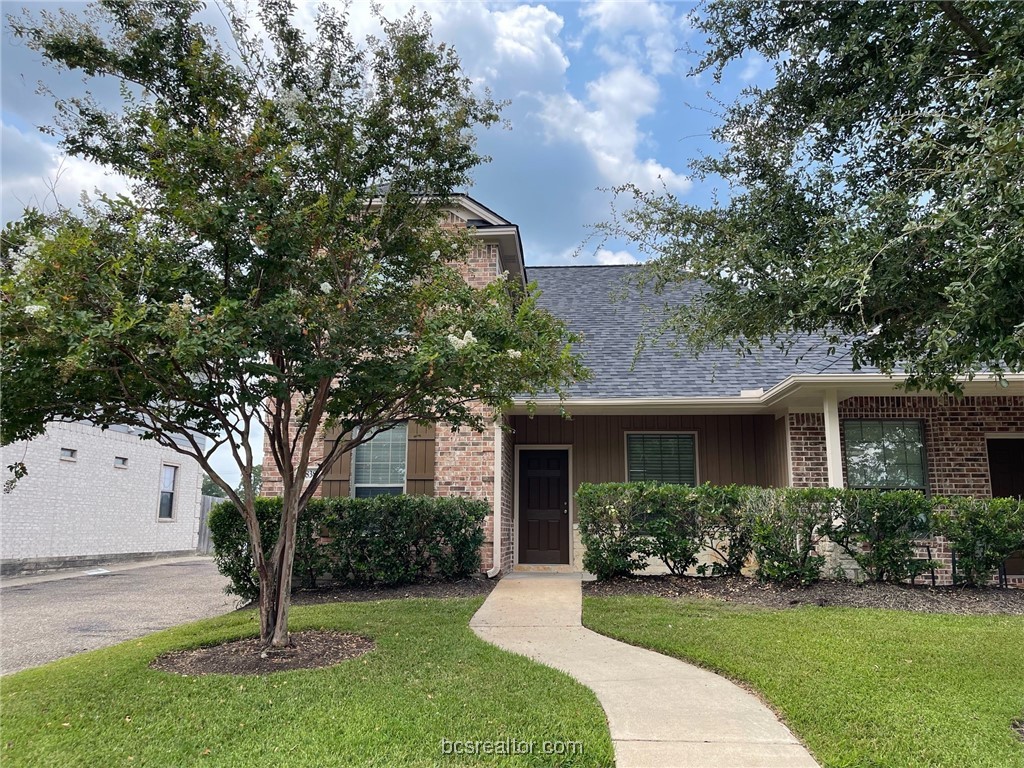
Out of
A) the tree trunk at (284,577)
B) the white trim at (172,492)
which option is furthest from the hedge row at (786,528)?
the white trim at (172,492)

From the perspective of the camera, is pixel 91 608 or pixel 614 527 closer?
pixel 614 527

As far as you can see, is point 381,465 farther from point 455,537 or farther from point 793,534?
point 793,534

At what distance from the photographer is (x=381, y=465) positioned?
33.9ft

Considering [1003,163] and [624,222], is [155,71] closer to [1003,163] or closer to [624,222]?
[624,222]

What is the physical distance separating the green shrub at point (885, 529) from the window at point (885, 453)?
196 centimetres

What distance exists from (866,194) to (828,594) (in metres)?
4.76

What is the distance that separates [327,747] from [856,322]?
14.7 feet

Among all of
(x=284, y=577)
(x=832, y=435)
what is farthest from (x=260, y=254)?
(x=832, y=435)

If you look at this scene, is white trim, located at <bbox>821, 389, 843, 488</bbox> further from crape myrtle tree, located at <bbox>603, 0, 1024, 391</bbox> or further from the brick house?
crape myrtle tree, located at <bbox>603, 0, 1024, 391</bbox>

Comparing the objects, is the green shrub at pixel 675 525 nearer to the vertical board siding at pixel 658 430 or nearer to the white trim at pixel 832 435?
the white trim at pixel 832 435

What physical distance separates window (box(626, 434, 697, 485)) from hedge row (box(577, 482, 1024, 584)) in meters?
2.74

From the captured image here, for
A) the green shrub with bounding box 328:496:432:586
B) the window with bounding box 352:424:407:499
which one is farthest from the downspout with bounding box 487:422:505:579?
the window with bounding box 352:424:407:499

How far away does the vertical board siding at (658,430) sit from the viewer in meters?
11.3

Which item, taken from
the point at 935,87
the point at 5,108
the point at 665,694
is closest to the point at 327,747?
the point at 665,694
